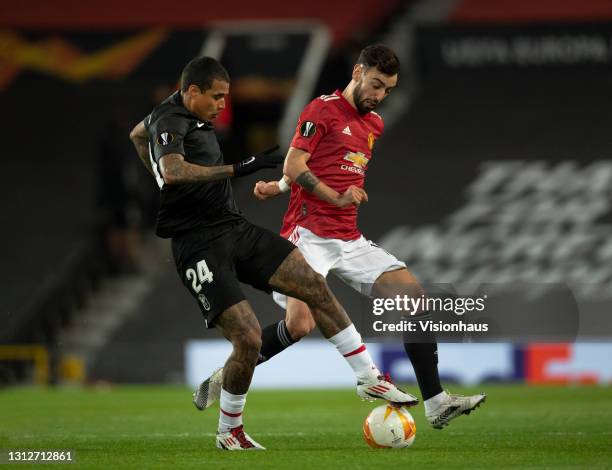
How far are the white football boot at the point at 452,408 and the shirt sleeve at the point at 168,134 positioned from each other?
201cm

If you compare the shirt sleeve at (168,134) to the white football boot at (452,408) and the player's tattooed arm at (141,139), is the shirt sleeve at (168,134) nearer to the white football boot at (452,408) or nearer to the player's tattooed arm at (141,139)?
the player's tattooed arm at (141,139)

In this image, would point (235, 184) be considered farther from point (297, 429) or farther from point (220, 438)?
point (220, 438)

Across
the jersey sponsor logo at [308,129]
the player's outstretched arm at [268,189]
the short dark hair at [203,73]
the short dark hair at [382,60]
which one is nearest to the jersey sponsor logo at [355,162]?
the jersey sponsor logo at [308,129]

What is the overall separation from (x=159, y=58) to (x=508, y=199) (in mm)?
5431

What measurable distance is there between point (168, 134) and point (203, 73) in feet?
1.27

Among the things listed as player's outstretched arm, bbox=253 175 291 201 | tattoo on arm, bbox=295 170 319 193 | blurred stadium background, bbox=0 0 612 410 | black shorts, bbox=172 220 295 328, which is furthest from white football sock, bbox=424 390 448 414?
blurred stadium background, bbox=0 0 612 410

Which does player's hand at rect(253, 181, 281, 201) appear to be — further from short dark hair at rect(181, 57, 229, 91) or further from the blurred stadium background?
the blurred stadium background

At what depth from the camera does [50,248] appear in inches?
747

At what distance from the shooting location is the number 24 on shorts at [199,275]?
22.5 feet

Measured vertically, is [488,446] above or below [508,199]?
below

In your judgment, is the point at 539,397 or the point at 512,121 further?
the point at 512,121

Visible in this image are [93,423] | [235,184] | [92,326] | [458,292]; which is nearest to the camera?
[458,292]

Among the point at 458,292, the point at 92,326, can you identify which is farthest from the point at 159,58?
the point at 458,292

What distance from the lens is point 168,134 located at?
6727 mm
